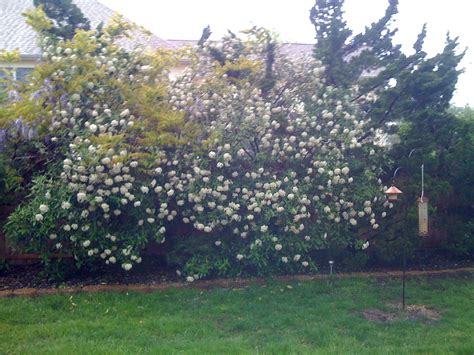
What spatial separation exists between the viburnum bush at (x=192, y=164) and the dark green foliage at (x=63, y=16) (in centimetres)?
71

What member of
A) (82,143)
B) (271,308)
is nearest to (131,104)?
(82,143)

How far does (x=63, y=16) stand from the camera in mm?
9055

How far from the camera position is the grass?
572cm

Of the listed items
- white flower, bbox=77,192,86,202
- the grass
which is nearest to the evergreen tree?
the grass

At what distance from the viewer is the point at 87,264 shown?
8008mm

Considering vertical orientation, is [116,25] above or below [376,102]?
above

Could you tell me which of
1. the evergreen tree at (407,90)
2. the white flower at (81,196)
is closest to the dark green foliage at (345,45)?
the evergreen tree at (407,90)

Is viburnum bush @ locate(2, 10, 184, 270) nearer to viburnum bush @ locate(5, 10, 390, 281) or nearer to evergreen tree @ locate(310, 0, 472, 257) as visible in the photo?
viburnum bush @ locate(5, 10, 390, 281)

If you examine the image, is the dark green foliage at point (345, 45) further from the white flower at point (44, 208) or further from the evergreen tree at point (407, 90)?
the white flower at point (44, 208)

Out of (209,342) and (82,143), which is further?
(82,143)

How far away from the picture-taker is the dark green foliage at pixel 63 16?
8.80 m

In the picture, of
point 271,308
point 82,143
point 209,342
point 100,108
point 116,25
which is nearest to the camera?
point 209,342

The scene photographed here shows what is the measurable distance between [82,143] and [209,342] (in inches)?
126

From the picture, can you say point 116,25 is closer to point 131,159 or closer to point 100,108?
point 100,108
